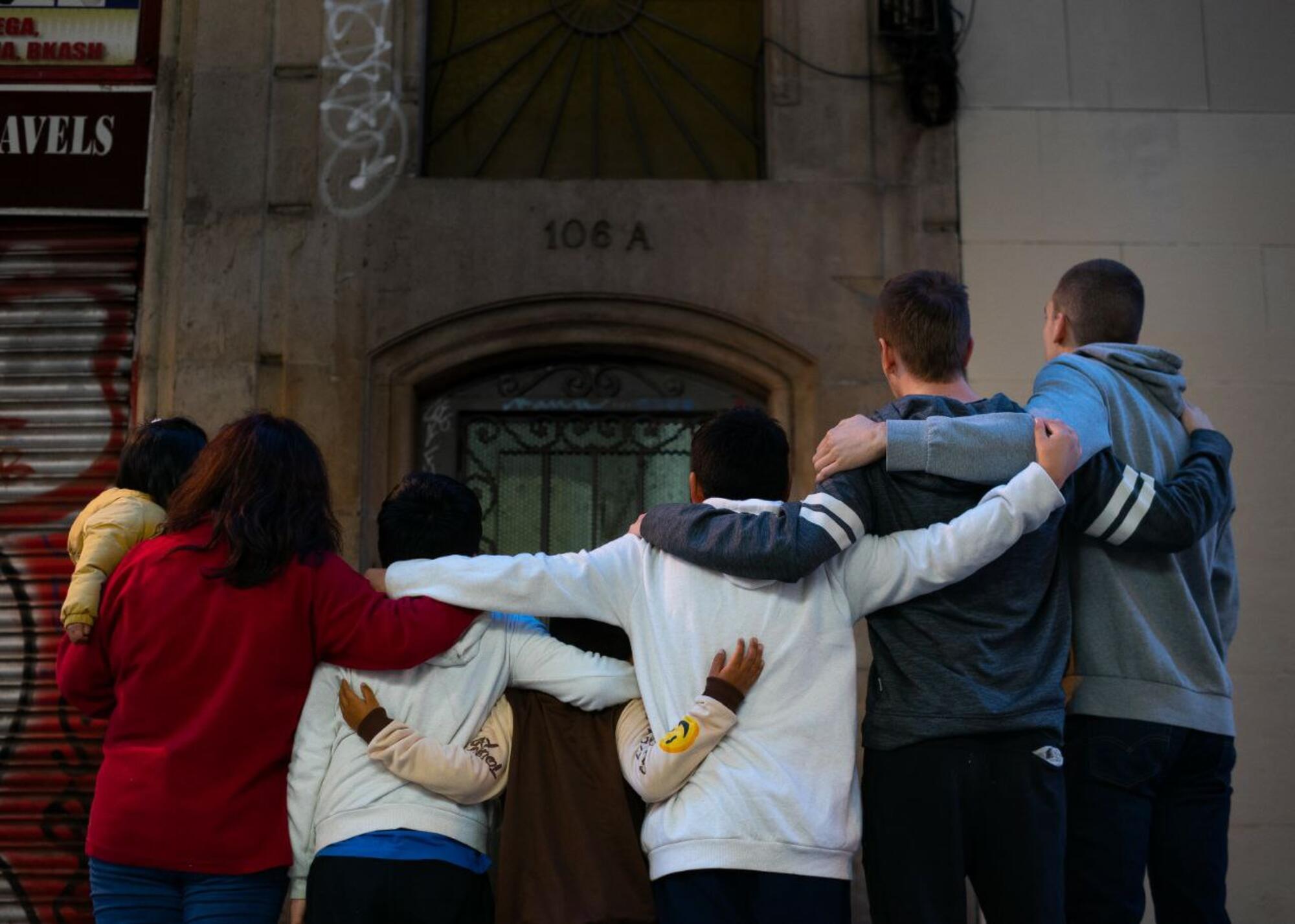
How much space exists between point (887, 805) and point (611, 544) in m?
0.88

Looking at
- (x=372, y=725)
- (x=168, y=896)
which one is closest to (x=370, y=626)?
(x=372, y=725)

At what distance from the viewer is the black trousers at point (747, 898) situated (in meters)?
3.00

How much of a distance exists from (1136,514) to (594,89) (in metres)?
4.57

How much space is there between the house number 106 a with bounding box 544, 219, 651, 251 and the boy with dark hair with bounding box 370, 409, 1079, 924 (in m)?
3.49

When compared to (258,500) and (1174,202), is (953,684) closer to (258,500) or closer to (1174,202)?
(258,500)

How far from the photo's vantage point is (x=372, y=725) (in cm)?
321

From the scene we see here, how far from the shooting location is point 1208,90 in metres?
6.93

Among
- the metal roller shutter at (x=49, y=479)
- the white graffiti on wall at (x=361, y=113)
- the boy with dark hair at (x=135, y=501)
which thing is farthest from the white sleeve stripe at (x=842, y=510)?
the metal roller shutter at (x=49, y=479)

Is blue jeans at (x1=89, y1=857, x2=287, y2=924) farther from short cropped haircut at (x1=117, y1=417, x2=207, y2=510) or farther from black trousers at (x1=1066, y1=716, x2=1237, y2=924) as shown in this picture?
black trousers at (x1=1066, y1=716, x2=1237, y2=924)

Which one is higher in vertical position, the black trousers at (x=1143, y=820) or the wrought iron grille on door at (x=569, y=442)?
the wrought iron grille on door at (x=569, y=442)

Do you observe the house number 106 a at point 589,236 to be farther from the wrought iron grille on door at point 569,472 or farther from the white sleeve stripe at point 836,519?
the white sleeve stripe at point 836,519

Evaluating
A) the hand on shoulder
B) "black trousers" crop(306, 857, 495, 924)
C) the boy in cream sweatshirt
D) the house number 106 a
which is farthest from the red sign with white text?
the hand on shoulder

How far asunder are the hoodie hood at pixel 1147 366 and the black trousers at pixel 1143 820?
0.86 meters

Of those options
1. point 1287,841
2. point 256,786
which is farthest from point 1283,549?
point 256,786
